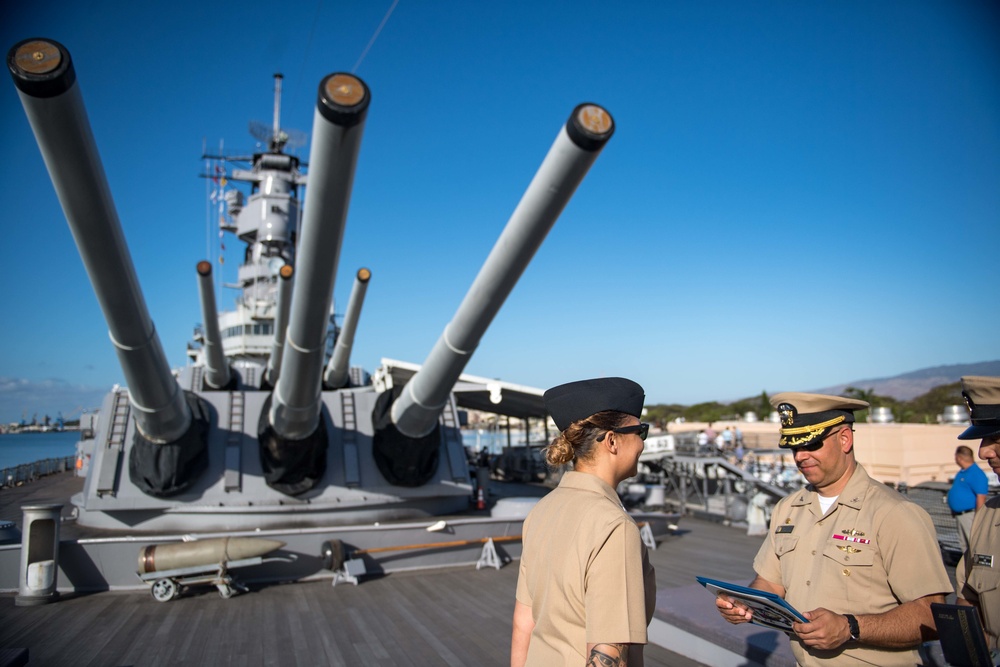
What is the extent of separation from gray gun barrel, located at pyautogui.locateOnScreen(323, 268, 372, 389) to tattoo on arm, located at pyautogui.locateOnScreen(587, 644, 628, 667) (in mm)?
6577

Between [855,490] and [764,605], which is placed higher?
A: [855,490]

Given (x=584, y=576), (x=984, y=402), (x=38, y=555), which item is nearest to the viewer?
(x=584, y=576)

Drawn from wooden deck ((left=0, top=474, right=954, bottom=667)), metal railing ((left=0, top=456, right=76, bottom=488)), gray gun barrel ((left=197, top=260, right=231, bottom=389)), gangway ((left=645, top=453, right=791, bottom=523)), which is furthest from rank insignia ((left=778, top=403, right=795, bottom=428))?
metal railing ((left=0, top=456, right=76, bottom=488))

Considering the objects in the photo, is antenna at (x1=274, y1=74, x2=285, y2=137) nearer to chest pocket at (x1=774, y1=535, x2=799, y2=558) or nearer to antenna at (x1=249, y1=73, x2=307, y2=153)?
antenna at (x1=249, y1=73, x2=307, y2=153)

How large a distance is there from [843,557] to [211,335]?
24.7 feet

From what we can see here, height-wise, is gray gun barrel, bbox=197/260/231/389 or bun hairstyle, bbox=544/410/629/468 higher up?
gray gun barrel, bbox=197/260/231/389

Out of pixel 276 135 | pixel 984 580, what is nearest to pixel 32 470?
pixel 276 135

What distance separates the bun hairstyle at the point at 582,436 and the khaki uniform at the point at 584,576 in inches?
2.1

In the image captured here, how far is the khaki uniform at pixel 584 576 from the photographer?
1328 millimetres

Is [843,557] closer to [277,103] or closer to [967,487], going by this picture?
[967,487]

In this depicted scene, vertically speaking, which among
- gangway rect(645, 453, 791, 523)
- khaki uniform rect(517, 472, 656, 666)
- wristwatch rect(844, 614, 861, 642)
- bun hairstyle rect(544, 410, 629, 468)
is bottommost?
gangway rect(645, 453, 791, 523)

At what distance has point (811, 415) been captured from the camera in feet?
6.67

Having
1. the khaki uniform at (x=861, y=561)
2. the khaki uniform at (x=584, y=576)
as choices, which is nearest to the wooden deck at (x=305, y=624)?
the khaki uniform at (x=861, y=561)

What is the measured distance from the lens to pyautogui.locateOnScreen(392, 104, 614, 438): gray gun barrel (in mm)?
3693
